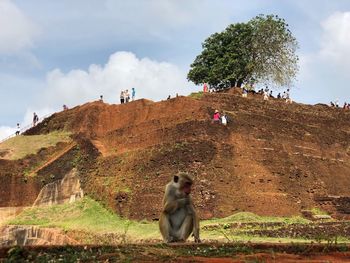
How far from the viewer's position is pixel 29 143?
41.1 metres

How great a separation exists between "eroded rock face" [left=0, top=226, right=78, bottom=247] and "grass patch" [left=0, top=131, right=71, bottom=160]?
24.1ft

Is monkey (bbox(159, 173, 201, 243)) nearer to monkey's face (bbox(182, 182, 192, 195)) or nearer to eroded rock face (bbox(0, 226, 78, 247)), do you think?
monkey's face (bbox(182, 182, 192, 195))

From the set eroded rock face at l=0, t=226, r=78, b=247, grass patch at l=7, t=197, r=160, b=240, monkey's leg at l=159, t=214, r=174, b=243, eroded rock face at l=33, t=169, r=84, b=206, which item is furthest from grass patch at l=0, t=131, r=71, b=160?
monkey's leg at l=159, t=214, r=174, b=243

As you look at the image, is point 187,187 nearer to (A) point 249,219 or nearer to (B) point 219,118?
(A) point 249,219

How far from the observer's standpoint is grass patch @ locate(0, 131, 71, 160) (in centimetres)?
3871

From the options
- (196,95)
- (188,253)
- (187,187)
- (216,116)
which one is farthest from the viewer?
(196,95)

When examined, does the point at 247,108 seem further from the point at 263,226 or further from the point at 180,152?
the point at 263,226

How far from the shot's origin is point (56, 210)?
33.2 metres

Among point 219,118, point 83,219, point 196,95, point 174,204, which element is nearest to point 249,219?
point 219,118

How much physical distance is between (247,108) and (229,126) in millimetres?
3233

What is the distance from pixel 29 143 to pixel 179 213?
3117cm

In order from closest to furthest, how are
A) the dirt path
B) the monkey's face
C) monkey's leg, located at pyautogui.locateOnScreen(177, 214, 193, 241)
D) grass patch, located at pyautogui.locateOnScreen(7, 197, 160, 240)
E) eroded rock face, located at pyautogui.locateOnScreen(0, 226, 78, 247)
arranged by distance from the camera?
the dirt path → the monkey's face → monkey's leg, located at pyautogui.locateOnScreen(177, 214, 193, 241) → grass patch, located at pyautogui.locateOnScreen(7, 197, 160, 240) → eroded rock face, located at pyautogui.locateOnScreen(0, 226, 78, 247)

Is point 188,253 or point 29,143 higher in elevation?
point 29,143

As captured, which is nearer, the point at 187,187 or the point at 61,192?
the point at 187,187
